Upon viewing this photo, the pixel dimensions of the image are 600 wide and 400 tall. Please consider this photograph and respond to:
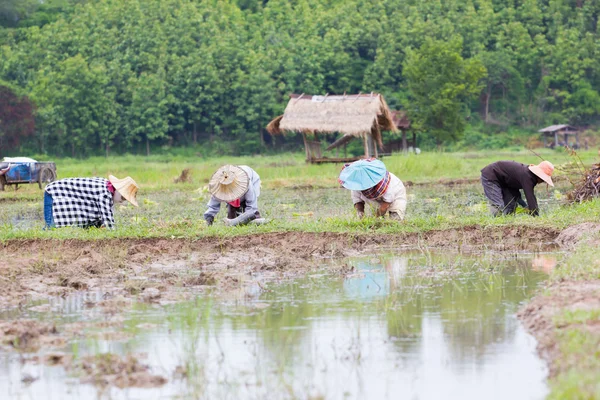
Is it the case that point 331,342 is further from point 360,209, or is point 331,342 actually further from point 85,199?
point 85,199

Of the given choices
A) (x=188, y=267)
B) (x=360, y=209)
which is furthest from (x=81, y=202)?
(x=360, y=209)

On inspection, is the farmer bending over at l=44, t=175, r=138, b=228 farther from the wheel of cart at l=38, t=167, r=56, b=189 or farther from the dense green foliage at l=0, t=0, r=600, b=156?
the dense green foliage at l=0, t=0, r=600, b=156

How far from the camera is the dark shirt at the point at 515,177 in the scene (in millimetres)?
10078

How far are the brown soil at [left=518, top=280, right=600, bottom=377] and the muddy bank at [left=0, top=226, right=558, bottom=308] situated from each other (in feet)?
8.04

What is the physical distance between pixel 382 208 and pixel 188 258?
2459 millimetres

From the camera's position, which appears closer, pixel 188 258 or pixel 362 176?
pixel 188 258

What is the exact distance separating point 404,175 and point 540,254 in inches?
516

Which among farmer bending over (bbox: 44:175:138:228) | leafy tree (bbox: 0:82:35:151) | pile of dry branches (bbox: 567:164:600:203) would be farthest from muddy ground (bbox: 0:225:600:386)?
leafy tree (bbox: 0:82:35:151)

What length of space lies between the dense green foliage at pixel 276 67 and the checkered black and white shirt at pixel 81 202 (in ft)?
83.8

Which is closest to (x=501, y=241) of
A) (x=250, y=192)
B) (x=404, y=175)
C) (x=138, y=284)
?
(x=250, y=192)

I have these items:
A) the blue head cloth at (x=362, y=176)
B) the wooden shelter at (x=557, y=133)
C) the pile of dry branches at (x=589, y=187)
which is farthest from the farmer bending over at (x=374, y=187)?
the wooden shelter at (x=557, y=133)

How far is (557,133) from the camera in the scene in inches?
1479

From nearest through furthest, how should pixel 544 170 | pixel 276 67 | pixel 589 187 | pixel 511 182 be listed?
pixel 544 170, pixel 511 182, pixel 589 187, pixel 276 67

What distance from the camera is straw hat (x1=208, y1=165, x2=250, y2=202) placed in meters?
9.70
